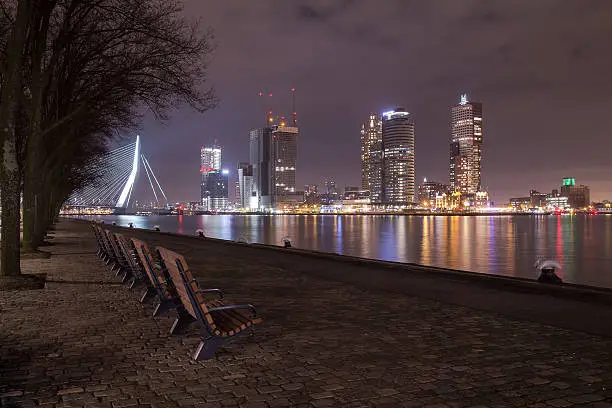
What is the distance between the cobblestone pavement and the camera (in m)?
4.53

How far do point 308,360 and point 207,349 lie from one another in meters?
1.06

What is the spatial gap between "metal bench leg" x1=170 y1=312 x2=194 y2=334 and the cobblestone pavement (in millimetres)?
173

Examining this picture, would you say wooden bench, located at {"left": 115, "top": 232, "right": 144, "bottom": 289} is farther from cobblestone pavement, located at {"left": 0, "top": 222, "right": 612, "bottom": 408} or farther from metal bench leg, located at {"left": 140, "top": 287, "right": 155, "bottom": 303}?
cobblestone pavement, located at {"left": 0, "top": 222, "right": 612, "bottom": 408}

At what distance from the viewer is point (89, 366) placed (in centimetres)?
535

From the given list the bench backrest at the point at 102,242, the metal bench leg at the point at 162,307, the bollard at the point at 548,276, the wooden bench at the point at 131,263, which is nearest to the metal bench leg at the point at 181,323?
the metal bench leg at the point at 162,307

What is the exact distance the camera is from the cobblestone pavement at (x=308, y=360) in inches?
178

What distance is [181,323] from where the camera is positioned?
673 cm

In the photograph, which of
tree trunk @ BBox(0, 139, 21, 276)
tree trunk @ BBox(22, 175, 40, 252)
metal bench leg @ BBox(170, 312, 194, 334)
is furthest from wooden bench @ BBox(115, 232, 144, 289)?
tree trunk @ BBox(22, 175, 40, 252)

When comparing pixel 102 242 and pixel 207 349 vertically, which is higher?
pixel 102 242

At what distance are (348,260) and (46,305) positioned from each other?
33.2ft

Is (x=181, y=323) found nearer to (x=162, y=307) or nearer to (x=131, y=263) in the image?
(x=162, y=307)

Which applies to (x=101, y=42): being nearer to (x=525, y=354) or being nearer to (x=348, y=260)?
(x=348, y=260)

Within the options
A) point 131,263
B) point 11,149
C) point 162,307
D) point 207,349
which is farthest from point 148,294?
point 11,149

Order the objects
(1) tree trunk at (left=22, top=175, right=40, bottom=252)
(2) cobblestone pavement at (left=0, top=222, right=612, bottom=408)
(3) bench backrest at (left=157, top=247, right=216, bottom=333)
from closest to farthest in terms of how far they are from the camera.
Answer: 1. (2) cobblestone pavement at (left=0, top=222, right=612, bottom=408)
2. (3) bench backrest at (left=157, top=247, right=216, bottom=333)
3. (1) tree trunk at (left=22, top=175, right=40, bottom=252)
